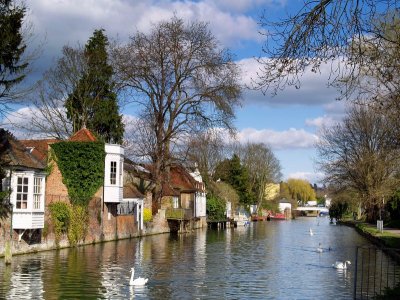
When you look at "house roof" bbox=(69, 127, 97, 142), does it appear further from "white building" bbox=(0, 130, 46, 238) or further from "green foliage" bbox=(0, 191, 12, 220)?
"green foliage" bbox=(0, 191, 12, 220)

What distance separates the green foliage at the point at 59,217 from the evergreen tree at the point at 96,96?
59.1ft

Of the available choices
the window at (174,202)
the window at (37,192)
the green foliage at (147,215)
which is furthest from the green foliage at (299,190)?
the window at (37,192)

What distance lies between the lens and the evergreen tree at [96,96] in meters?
50.0

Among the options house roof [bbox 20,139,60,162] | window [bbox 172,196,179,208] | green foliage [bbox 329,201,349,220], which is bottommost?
green foliage [bbox 329,201,349,220]

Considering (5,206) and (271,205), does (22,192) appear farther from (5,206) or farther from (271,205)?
(271,205)

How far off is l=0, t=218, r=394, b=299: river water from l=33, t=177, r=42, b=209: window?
248 centimetres

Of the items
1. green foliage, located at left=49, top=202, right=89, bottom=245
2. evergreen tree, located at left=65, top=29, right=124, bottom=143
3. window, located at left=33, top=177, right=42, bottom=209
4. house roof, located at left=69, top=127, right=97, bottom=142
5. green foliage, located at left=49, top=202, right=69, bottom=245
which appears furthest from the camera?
evergreen tree, located at left=65, top=29, right=124, bottom=143

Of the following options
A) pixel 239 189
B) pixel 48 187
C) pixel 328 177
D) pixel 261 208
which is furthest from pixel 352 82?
pixel 261 208

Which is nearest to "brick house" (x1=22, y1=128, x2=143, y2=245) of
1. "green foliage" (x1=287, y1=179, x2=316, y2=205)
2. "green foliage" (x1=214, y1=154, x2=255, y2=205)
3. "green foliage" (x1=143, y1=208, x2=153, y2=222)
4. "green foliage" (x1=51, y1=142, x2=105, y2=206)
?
"green foliage" (x1=51, y1=142, x2=105, y2=206)

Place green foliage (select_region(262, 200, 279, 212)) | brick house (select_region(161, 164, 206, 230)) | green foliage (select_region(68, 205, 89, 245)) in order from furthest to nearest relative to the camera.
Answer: green foliage (select_region(262, 200, 279, 212)) → brick house (select_region(161, 164, 206, 230)) → green foliage (select_region(68, 205, 89, 245))

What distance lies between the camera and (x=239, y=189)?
9256 centimetres

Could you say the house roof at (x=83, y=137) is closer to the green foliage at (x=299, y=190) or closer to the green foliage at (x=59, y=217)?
the green foliage at (x=59, y=217)

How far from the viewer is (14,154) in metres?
27.7

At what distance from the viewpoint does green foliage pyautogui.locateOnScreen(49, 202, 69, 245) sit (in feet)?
103
